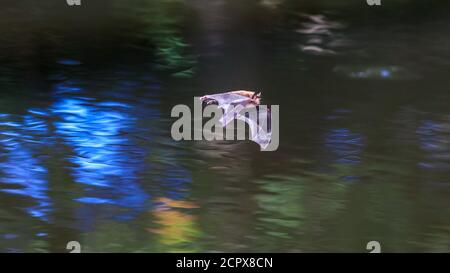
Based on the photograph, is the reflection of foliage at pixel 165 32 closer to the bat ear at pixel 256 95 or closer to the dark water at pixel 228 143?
the dark water at pixel 228 143

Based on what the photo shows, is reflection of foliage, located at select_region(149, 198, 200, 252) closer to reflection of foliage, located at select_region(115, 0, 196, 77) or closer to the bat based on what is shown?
the bat

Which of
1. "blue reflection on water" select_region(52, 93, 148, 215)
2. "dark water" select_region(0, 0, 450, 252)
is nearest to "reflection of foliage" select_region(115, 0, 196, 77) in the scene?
"dark water" select_region(0, 0, 450, 252)

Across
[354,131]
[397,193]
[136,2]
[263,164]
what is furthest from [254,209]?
[136,2]

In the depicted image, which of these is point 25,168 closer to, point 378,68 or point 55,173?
point 55,173

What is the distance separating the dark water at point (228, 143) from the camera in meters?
1.37

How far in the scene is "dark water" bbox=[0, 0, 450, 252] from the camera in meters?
1.37

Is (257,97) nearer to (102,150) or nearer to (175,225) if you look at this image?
(102,150)

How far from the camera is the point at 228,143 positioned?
1.72 metres

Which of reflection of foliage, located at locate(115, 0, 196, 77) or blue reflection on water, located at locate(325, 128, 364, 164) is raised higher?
reflection of foliage, located at locate(115, 0, 196, 77)

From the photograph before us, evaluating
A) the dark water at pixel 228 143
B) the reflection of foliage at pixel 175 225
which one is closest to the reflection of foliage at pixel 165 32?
the dark water at pixel 228 143

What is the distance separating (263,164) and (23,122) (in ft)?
3.05

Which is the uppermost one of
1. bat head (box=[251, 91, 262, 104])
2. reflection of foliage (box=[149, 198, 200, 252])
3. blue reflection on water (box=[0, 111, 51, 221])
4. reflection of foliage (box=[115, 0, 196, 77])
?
reflection of foliage (box=[115, 0, 196, 77])
